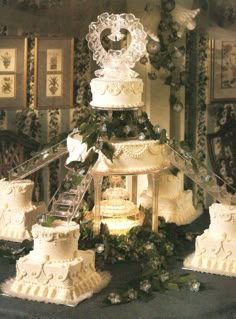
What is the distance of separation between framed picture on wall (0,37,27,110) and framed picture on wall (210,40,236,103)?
1.47 metres

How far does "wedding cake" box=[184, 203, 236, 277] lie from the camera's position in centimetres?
456

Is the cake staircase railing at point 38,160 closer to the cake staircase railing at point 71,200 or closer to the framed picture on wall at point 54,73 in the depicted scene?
the cake staircase railing at point 71,200

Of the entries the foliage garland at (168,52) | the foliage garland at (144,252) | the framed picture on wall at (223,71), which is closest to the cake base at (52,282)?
the foliage garland at (144,252)

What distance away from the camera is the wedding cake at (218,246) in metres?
4.56

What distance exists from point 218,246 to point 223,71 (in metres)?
2.12

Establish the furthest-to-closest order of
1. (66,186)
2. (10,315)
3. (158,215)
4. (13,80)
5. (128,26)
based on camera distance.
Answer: (13,80), (158,215), (128,26), (66,186), (10,315)

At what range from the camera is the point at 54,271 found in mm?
4090

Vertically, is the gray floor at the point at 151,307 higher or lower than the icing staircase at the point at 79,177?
lower

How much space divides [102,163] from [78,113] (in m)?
1.57

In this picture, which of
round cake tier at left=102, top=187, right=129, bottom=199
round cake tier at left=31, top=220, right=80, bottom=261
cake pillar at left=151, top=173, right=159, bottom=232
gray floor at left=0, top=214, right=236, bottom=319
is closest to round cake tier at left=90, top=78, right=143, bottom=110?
cake pillar at left=151, top=173, right=159, bottom=232

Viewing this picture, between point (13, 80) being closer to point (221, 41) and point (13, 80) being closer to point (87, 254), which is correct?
point (221, 41)

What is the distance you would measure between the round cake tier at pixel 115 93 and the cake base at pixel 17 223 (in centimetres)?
85

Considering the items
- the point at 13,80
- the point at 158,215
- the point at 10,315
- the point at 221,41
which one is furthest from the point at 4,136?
the point at 10,315

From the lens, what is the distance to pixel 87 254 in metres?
4.30
